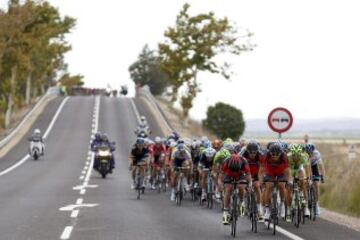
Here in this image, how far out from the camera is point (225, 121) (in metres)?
88.3

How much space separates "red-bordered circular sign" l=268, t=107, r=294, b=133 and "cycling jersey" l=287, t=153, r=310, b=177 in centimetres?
426

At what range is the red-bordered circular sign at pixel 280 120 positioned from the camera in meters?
22.5

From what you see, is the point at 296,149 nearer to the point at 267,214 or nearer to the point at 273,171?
the point at 273,171

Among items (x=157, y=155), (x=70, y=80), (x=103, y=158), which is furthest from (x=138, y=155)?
(x=70, y=80)

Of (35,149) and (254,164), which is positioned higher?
(254,164)

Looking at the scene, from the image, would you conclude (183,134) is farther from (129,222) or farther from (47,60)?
(129,222)

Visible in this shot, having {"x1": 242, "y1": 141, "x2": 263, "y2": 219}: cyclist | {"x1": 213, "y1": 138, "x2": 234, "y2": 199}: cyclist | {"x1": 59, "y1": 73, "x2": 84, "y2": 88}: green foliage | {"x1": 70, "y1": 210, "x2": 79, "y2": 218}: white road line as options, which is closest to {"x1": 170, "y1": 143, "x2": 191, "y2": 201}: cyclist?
{"x1": 213, "y1": 138, "x2": 234, "y2": 199}: cyclist

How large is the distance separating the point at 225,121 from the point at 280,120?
65780 millimetres

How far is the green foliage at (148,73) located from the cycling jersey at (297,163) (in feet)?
411

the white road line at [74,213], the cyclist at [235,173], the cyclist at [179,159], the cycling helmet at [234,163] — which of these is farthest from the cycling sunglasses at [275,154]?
the cyclist at [179,159]

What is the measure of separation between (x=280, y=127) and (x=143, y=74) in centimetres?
13089

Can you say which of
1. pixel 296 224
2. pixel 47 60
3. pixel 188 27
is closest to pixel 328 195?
pixel 296 224

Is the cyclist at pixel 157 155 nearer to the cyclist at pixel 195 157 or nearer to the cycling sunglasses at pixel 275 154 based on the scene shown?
the cyclist at pixel 195 157

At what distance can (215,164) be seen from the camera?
20188 mm
